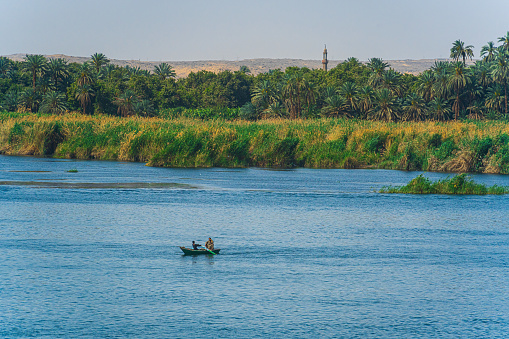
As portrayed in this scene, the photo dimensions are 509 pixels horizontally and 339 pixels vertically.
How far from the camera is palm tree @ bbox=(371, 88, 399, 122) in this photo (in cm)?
7788

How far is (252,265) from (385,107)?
64000 millimetres

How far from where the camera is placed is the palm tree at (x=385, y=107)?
77.9 meters

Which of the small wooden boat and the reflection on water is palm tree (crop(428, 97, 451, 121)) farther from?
the small wooden boat

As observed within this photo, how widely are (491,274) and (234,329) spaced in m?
7.55

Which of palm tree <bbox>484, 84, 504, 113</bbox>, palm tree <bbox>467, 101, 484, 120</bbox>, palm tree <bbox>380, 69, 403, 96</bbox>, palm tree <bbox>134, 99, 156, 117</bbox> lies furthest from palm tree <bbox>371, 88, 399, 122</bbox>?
palm tree <bbox>134, 99, 156, 117</bbox>

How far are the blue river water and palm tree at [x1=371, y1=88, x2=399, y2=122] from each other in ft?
154

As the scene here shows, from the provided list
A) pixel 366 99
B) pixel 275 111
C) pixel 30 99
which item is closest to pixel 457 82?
pixel 366 99

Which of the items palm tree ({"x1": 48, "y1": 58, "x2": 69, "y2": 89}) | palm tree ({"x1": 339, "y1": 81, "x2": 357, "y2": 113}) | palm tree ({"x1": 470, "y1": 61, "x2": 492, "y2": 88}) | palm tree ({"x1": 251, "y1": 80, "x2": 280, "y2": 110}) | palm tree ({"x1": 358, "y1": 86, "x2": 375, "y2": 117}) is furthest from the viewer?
palm tree ({"x1": 48, "y1": 58, "x2": 69, "y2": 89})

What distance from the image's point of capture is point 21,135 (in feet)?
188

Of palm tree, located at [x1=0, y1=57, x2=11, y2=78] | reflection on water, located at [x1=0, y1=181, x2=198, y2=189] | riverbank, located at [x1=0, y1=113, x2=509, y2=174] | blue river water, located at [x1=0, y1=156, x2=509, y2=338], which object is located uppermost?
palm tree, located at [x1=0, y1=57, x2=11, y2=78]

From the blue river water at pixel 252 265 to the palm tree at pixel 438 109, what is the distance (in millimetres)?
58447

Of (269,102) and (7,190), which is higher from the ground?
(269,102)

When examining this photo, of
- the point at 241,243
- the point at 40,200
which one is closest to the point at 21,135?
the point at 40,200

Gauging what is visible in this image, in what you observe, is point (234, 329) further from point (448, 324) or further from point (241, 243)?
point (241, 243)
